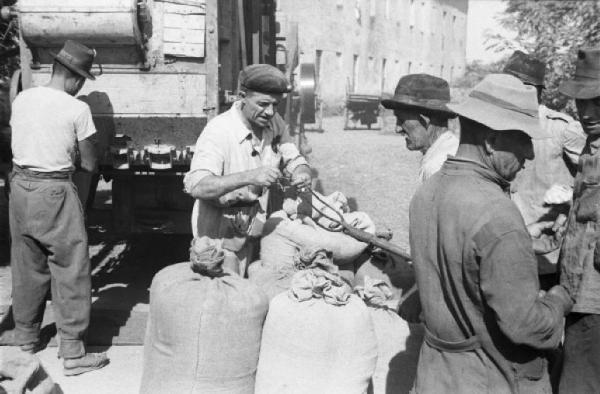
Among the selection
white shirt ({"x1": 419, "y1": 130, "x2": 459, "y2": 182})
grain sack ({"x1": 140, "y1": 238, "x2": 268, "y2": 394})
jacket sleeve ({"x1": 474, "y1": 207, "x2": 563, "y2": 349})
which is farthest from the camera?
white shirt ({"x1": 419, "y1": 130, "x2": 459, "y2": 182})

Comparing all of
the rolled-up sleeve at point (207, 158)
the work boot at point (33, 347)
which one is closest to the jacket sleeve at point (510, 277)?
the rolled-up sleeve at point (207, 158)

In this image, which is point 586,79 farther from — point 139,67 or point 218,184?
point 139,67

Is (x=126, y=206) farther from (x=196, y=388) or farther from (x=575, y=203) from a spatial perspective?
(x=575, y=203)

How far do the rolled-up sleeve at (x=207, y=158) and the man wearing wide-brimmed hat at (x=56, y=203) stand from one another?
0.73 metres

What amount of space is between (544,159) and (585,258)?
57.9 inches

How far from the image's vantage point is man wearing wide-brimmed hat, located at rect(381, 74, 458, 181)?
300 centimetres

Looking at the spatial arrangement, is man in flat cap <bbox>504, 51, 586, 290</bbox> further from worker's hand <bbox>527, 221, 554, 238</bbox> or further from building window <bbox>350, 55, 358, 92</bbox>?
building window <bbox>350, 55, 358, 92</bbox>

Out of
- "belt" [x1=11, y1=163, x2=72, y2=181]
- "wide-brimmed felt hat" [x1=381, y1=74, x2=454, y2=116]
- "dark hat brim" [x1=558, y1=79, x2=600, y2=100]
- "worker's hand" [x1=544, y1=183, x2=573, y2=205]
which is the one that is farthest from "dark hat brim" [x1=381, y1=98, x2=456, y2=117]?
"belt" [x1=11, y1=163, x2=72, y2=181]

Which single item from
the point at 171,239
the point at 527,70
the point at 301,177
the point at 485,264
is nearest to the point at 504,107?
the point at 485,264

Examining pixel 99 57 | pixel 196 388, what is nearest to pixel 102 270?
pixel 99 57

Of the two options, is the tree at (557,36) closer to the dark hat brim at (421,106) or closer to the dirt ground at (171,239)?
the dirt ground at (171,239)

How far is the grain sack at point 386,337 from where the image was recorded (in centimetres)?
353

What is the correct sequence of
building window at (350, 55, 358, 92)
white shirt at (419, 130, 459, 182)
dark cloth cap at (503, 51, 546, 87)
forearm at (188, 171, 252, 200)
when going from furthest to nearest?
building window at (350, 55, 358, 92)
dark cloth cap at (503, 51, 546, 87)
forearm at (188, 171, 252, 200)
white shirt at (419, 130, 459, 182)

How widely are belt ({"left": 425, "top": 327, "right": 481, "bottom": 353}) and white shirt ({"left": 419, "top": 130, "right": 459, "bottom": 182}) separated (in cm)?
102
